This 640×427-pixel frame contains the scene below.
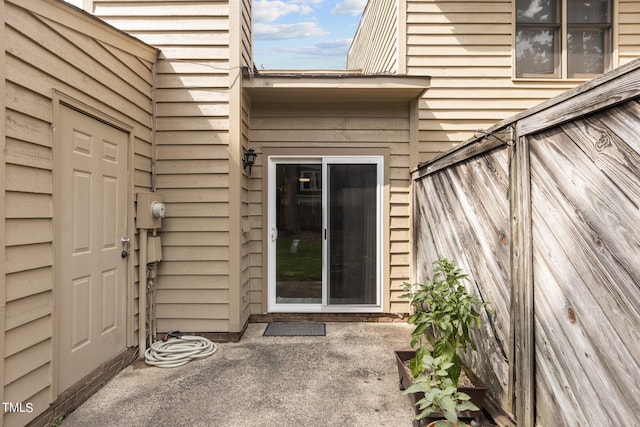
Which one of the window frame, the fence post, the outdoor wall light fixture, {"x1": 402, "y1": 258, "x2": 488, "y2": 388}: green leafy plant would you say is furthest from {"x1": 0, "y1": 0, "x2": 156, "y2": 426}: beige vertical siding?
the window frame

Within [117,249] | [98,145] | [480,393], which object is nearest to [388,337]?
[480,393]

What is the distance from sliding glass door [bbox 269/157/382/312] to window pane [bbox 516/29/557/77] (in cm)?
195

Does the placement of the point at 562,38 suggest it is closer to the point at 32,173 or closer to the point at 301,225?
the point at 301,225

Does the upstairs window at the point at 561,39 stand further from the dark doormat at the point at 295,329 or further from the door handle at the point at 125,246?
the door handle at the point at 125,246

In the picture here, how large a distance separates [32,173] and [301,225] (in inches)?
98.5

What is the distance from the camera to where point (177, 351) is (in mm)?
3016

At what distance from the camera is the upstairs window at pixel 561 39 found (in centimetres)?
382

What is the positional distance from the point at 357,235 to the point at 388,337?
1.14 m

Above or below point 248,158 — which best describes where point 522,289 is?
below

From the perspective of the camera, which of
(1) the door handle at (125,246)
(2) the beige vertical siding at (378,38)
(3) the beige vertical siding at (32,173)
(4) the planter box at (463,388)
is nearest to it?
(3) the beige vertical siding at (32,173)

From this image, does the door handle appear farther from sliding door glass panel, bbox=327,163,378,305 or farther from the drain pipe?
sliding door glass panel, bbox=327,163,378,305

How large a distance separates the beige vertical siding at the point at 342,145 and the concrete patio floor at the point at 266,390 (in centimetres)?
88

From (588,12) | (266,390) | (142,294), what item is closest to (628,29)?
(588,12)

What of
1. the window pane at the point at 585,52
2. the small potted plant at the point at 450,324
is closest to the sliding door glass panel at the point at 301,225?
the small potted plant at the point at 450,324
